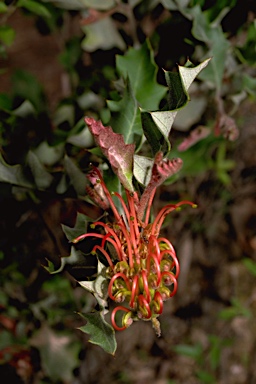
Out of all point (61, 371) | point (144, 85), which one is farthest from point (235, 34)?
point (61, 371)

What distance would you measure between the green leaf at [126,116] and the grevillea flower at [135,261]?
0.11 meters

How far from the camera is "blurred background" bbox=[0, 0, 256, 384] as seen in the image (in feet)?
2.99

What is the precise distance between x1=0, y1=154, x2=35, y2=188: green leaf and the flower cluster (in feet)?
0.57

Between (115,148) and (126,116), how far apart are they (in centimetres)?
15

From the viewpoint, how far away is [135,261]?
0.67m

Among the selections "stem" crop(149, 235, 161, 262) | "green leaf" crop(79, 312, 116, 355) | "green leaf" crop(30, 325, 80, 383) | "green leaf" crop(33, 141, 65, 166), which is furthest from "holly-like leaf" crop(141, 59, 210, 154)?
"green leaf" crop(30, 325, 80, 383)

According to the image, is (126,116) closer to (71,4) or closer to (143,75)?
(143,75)

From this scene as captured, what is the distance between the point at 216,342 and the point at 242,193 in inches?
22.0

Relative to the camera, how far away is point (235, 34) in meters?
1.01

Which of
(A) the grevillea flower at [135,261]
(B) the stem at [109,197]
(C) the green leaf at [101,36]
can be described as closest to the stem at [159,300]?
(A) the grevillea flower at [135,261]

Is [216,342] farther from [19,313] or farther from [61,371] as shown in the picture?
[19,313]

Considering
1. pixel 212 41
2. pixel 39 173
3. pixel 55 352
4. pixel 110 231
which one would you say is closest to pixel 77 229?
pixel 110 231

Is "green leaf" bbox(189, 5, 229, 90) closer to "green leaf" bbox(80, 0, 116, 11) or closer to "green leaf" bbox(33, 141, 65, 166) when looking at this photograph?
"green leaf" bbox(80, 0, 116, 11)

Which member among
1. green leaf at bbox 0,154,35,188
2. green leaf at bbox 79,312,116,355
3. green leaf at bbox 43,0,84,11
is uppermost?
green leaf at bbox 43,0,84,11
